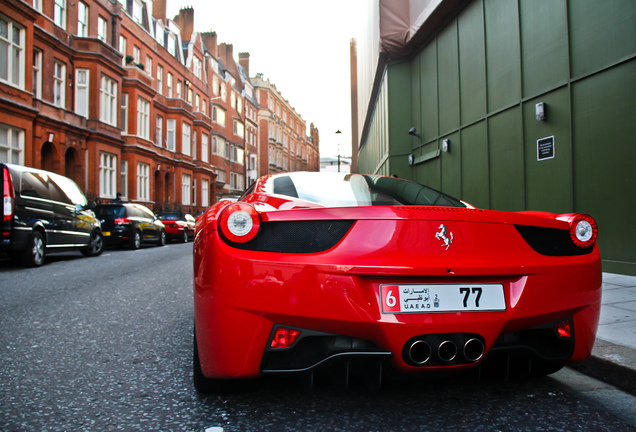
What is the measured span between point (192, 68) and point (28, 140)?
876 inches

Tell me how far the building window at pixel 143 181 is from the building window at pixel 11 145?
9.63 m

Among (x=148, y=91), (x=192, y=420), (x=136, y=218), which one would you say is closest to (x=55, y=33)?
(x=148, y=91)

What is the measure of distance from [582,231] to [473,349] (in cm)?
93

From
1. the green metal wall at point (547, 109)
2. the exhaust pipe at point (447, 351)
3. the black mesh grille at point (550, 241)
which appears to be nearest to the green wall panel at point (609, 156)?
the green metal wall at point (547, 109)

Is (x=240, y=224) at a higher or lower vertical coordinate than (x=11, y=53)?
lower

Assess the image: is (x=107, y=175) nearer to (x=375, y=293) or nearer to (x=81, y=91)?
(x=81, y=91)

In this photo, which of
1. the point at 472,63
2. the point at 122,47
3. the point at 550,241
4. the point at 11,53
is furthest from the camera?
the point at 122,47

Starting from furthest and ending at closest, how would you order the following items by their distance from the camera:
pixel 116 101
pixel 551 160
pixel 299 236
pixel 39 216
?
1. pixel 116 101
2. pixel 39 216
3. pixel 551 160
4. pixel 299 236

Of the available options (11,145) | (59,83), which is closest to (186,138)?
(59,83)

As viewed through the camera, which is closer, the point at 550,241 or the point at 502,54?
the point at 550,241

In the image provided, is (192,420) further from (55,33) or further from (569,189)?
(55,33)

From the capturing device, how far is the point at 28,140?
1744cm

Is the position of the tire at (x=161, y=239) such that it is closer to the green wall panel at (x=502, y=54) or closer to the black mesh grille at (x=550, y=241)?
the green wall panel at (x=502, y=54)

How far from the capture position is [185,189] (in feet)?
114
